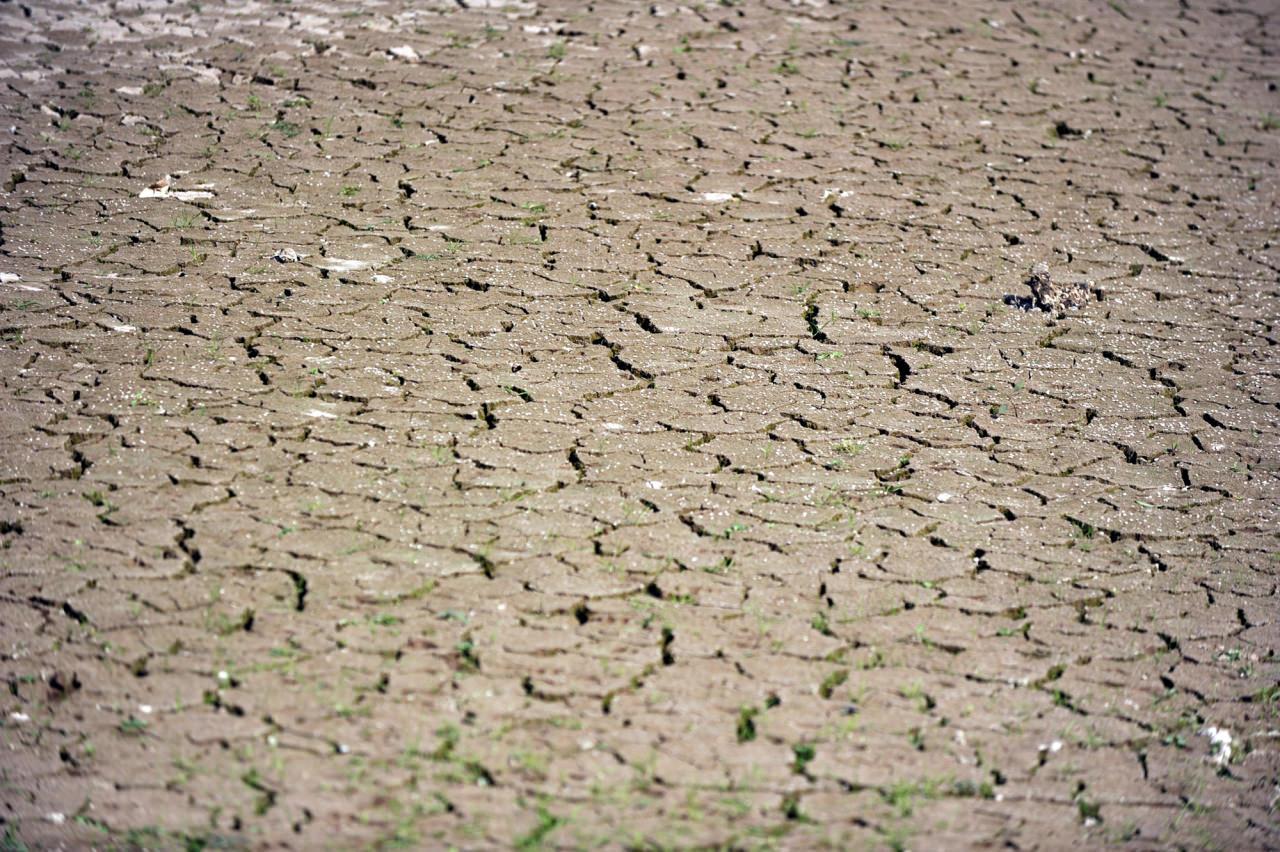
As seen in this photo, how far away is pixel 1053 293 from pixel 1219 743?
2.99m

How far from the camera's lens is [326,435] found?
5133 millimetres

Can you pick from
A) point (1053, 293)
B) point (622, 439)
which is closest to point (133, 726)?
point (622, 439)

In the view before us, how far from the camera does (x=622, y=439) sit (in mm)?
5262

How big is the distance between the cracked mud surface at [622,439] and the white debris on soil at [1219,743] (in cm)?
1

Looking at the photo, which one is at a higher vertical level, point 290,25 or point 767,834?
point 290,25

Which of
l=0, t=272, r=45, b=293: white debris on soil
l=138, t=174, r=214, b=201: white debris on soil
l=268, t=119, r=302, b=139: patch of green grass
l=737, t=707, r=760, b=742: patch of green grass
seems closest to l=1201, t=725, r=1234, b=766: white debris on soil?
l=737, t=707, r=760, b=742: patch of green grass

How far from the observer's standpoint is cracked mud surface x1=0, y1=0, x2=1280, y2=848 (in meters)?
3.76

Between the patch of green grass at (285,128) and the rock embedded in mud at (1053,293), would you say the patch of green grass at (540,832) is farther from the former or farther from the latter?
the patch of green grass at (285,128)

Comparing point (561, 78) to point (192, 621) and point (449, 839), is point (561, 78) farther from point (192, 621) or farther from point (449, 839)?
point (449, 839)

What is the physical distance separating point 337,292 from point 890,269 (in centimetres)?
272

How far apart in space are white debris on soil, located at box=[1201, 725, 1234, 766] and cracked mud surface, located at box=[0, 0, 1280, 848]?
14 mm

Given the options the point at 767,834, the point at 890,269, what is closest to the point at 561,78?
the point at 890,269

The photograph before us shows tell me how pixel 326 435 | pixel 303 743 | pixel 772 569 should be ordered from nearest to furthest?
pixel 303 743 < pixel 772 569 < pixel 326 435

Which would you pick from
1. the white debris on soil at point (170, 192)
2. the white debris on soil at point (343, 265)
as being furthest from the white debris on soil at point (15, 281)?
the white debris on soil at point (343, 265)
